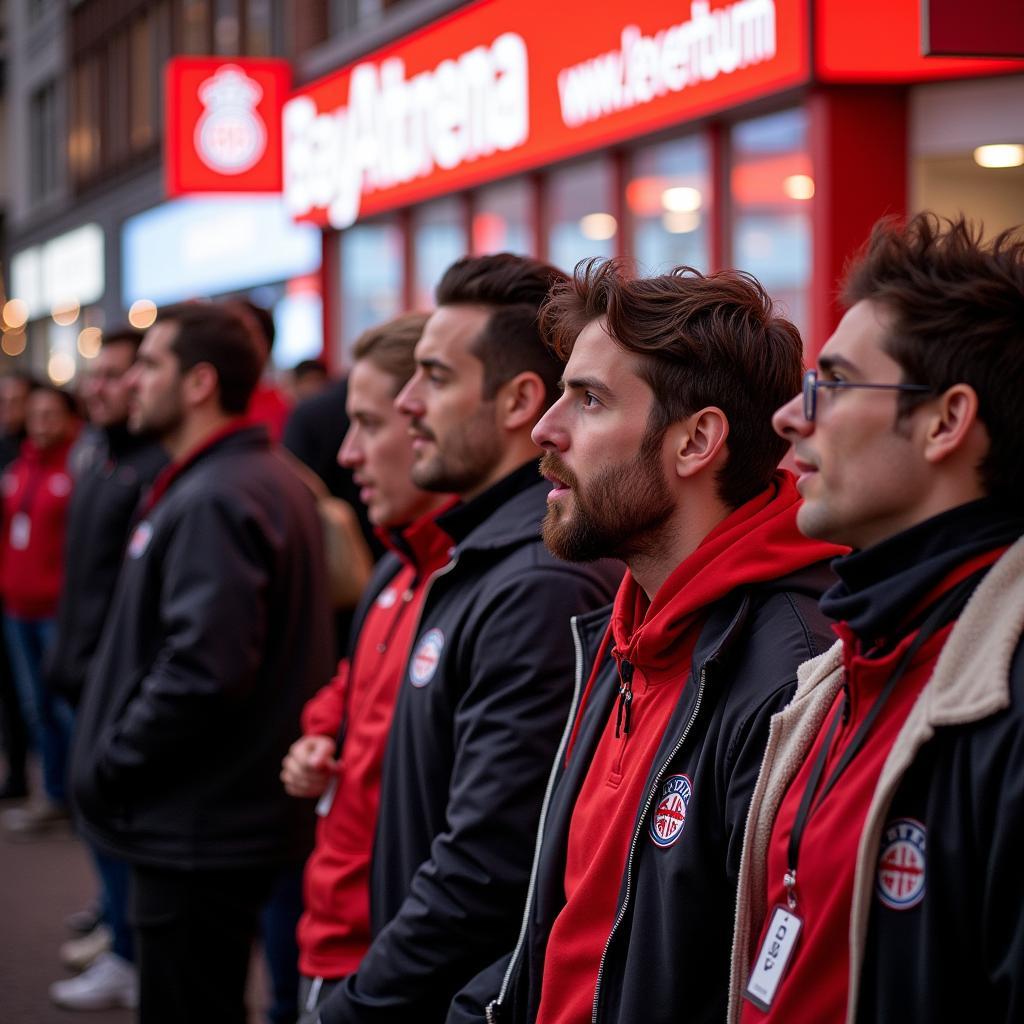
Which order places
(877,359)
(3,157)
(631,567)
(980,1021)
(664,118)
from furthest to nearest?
(3,157) → (664,118) → (631,567) → (877,359) → (980,1021)

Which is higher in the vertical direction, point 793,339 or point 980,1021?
point 793,339

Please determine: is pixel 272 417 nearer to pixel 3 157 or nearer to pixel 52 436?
pixel 52 436

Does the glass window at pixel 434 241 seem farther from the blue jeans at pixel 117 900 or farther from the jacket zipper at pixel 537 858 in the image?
the jacket zipper at pixel 537 858

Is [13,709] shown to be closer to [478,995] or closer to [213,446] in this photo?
[213,446]

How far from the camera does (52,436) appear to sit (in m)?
9.22

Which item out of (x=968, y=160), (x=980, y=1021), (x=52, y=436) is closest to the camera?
(x=980, y=1021)

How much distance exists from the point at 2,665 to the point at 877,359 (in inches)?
340

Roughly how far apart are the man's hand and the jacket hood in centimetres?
130

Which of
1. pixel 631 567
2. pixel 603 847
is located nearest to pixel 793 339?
pixel 631 567

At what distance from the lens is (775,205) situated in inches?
295

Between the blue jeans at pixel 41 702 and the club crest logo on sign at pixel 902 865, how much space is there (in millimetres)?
6997

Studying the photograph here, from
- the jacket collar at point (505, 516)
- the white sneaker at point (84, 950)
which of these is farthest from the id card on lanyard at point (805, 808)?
the white sneaker at point (84, 950)

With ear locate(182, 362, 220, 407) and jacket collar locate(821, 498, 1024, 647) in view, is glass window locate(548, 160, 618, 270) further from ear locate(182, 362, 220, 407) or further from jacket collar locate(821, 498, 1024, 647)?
jacket collar locate(821, 498, 1024, 647)

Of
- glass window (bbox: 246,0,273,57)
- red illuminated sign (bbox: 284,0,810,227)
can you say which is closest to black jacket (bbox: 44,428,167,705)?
red illuminated sign (bbox: 284,0,810,227)
